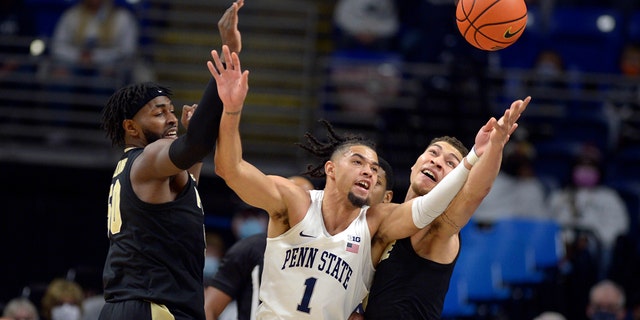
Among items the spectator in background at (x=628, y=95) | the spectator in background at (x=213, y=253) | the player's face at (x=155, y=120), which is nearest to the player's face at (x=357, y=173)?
the player's face at (x=155, y=120)

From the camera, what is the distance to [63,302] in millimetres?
9836

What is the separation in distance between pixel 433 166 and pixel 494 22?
3.03ft

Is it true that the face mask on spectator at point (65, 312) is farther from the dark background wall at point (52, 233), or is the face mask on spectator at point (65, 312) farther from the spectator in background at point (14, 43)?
the spectator in background at point (14, 43)

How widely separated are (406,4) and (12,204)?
534 centimetres

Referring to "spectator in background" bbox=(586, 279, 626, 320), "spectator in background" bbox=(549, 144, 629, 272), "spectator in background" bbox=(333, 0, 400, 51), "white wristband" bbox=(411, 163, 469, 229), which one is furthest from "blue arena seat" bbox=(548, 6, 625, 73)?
"white wristband" bbox=(411, 163, 469, 229)

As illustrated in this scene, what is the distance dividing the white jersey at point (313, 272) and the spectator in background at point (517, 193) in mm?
5777

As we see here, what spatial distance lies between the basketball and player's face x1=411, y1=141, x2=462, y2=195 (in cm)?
68

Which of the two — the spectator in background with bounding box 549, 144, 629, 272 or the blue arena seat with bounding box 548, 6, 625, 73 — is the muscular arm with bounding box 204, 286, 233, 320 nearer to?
the spectator in background with bounding box 549, 144, 629, 272

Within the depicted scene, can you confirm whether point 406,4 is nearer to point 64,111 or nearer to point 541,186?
point 541,186

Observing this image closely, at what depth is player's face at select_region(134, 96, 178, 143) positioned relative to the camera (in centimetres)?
601

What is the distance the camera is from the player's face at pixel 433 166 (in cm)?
658

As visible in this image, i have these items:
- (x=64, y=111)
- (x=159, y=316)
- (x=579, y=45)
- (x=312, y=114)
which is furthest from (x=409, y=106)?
(x=159, y=316)

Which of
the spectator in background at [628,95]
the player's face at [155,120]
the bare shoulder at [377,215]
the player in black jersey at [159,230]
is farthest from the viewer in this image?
the spectator in background at [628,95]

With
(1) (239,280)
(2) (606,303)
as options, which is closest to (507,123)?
(1) (239,280)
